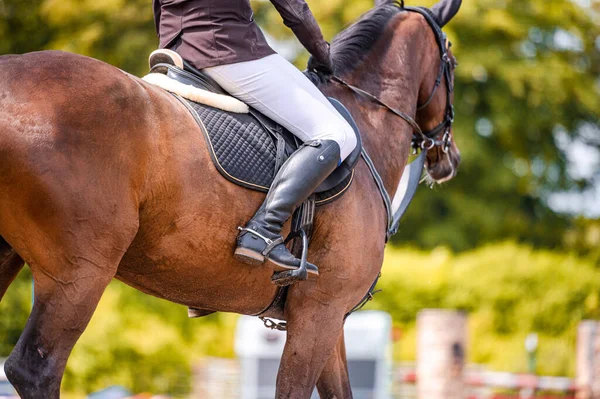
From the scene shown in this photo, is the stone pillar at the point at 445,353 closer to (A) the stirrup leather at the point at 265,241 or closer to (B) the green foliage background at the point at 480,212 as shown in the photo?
(B) the green foliage background at the point at 480,212

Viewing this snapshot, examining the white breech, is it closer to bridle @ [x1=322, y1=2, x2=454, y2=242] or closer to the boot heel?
the boot heel

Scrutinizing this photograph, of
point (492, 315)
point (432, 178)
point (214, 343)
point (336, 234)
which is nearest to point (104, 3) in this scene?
point (214, 343)

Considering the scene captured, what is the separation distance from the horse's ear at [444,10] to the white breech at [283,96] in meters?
1.75

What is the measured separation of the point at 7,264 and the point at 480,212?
18.7 metres

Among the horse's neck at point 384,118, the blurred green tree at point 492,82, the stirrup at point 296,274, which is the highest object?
the horse's neck at point 384,118

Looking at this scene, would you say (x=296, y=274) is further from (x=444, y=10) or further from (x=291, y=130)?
(x=444, y=10)

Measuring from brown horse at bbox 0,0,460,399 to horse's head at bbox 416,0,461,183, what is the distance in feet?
3.62

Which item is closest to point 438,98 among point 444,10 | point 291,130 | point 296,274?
point 444,10

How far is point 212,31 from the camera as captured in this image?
4387 mm

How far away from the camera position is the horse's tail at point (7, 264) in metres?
4.07

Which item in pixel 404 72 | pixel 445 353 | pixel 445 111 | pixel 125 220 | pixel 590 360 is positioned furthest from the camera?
pixel 590 360

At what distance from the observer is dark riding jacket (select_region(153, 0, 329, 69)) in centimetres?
437

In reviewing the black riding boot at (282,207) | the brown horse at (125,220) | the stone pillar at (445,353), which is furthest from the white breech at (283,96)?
the stone pillar at (445,353)

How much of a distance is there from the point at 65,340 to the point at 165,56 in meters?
1.54
